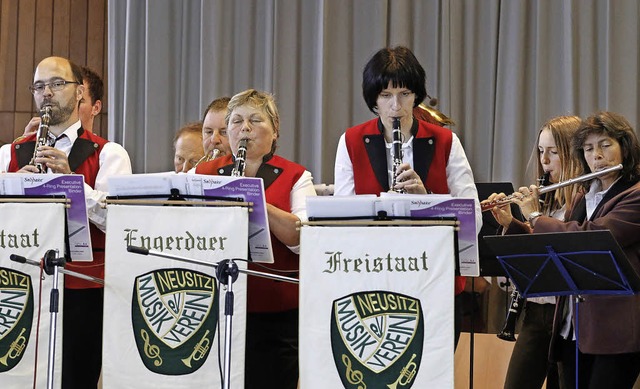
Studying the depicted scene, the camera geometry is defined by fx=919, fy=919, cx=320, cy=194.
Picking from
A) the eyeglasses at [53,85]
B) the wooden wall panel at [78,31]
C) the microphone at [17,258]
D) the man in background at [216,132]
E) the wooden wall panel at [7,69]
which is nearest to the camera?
the microphone at [17,258]

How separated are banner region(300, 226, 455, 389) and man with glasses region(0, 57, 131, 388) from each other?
101cm

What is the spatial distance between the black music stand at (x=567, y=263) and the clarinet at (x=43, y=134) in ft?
5.47

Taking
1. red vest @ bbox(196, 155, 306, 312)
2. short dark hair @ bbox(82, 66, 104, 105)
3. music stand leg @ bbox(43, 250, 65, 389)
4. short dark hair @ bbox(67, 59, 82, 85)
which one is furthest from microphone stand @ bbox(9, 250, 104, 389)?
short dark hair @ bbox(82, 66, 104, 105)

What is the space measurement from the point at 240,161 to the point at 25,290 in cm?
85

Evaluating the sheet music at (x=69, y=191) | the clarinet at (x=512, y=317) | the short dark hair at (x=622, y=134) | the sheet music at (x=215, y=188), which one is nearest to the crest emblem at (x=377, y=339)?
the sheet music at (x=215, y=188)

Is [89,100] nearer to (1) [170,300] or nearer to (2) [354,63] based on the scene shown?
(1) [170,300]

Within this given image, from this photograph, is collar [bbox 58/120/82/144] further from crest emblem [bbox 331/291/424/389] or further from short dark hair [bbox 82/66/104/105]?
crest emblem [bbox 331/291/424/389]

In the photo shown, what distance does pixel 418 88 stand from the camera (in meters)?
3.36

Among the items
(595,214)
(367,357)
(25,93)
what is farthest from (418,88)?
(25,93)

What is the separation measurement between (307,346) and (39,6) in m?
4.26

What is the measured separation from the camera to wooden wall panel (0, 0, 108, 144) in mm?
6125

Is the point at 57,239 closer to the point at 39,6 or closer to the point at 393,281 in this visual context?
the point at 393,281

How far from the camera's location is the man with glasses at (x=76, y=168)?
11.2ft

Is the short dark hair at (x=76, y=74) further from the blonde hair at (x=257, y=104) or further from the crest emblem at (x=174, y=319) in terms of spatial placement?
the crest emblem at (x=174, y=319)
